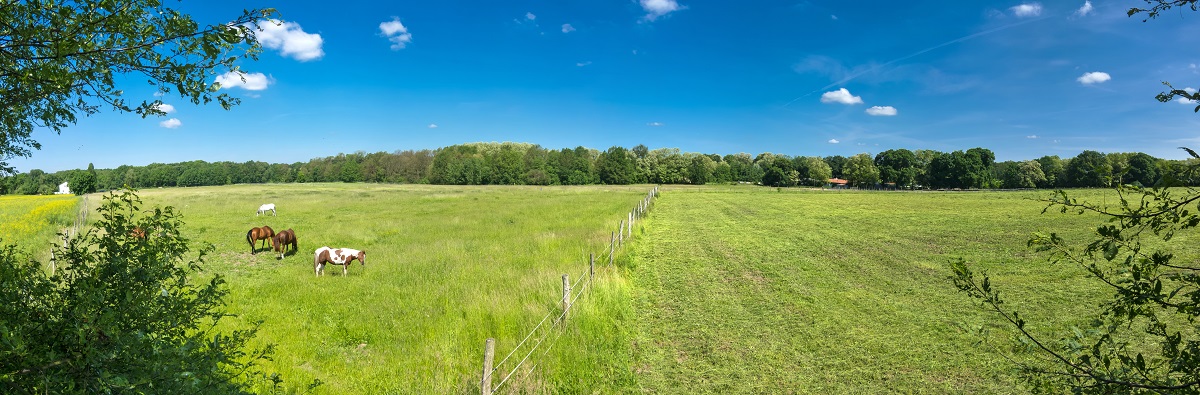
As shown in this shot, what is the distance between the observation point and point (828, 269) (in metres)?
14.4

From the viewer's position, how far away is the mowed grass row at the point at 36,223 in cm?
1833

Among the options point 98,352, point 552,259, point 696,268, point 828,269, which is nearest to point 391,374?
point 98,352

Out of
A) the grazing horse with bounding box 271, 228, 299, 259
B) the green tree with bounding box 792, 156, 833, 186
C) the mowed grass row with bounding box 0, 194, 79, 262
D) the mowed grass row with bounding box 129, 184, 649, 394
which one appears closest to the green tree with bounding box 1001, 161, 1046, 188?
the green tree with bounding box 792, 156, 833, 186

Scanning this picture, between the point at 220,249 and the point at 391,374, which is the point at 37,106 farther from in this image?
the point at 220,249

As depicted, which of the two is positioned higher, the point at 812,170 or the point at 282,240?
the point at 812,170

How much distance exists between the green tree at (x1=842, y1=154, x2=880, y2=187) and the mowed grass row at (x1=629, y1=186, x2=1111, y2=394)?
301 ft

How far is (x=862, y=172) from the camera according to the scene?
4080 inches

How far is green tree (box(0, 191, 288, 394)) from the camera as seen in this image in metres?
2.69

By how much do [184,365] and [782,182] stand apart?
383 ft

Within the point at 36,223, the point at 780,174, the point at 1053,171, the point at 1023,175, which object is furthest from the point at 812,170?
the point at 36,223

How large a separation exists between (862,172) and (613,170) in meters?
53.3

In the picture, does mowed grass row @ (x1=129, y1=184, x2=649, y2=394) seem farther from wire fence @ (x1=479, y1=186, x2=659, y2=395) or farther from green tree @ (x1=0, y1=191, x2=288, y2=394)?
green tree @ (x1=0, y1=191, x2=288, y2=394)

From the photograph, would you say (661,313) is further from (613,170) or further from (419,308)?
(613,170)

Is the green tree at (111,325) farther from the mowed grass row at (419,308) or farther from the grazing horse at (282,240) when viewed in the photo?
the grazing horse at (282,240)
